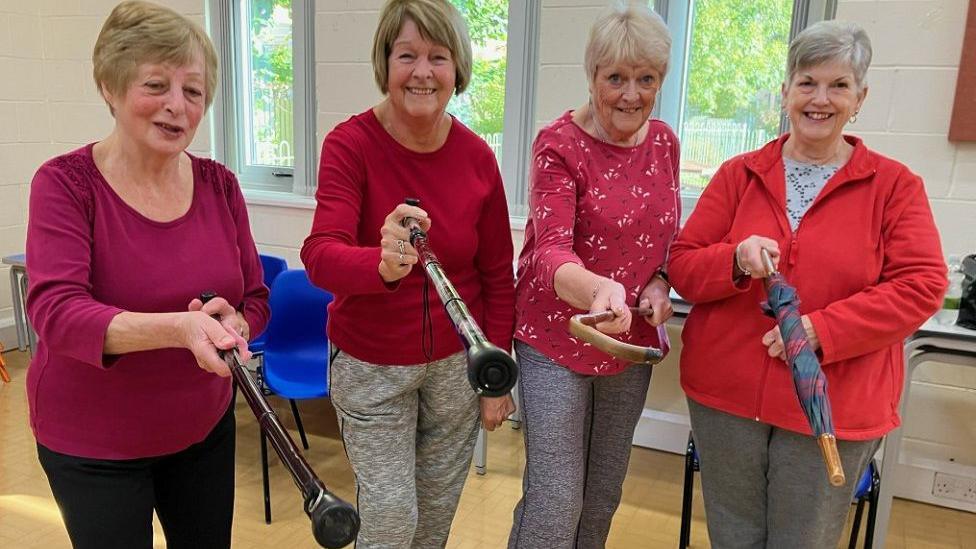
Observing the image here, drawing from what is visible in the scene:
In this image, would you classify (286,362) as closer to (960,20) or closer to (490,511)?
(490,511)

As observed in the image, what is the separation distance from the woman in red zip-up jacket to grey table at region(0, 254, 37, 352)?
2.98 m

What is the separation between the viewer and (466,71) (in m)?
1.31

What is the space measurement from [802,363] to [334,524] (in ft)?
2.43

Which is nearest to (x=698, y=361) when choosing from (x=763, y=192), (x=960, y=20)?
(x=763, y=192)

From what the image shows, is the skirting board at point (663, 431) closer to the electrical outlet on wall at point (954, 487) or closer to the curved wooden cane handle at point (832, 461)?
the electrical outlet on wall at point (954, 487)

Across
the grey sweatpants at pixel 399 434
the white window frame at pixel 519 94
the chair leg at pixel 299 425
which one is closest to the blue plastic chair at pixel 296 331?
the chair leg at pixel 299 425

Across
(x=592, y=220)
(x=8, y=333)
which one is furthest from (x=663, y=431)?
(x=8, y=333)

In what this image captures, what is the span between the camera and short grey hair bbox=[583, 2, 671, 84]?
127cm

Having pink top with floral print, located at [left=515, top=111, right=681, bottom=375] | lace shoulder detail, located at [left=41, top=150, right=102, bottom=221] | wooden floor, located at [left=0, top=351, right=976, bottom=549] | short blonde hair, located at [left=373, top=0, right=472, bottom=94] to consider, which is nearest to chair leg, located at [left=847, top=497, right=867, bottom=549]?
wooden floor, located at [left=0, top=351, right=976, bottom=549]

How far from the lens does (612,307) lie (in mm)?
1097

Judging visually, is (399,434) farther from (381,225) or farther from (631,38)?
(631,38)

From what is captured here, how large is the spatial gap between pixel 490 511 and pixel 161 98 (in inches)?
70.4

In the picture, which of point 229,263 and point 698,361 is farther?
point 698,361

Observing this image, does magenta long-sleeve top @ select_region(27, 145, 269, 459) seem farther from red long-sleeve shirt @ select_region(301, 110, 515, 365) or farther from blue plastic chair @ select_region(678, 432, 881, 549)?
blue plastic chair @ select_region(678, 432, 881, 549)
